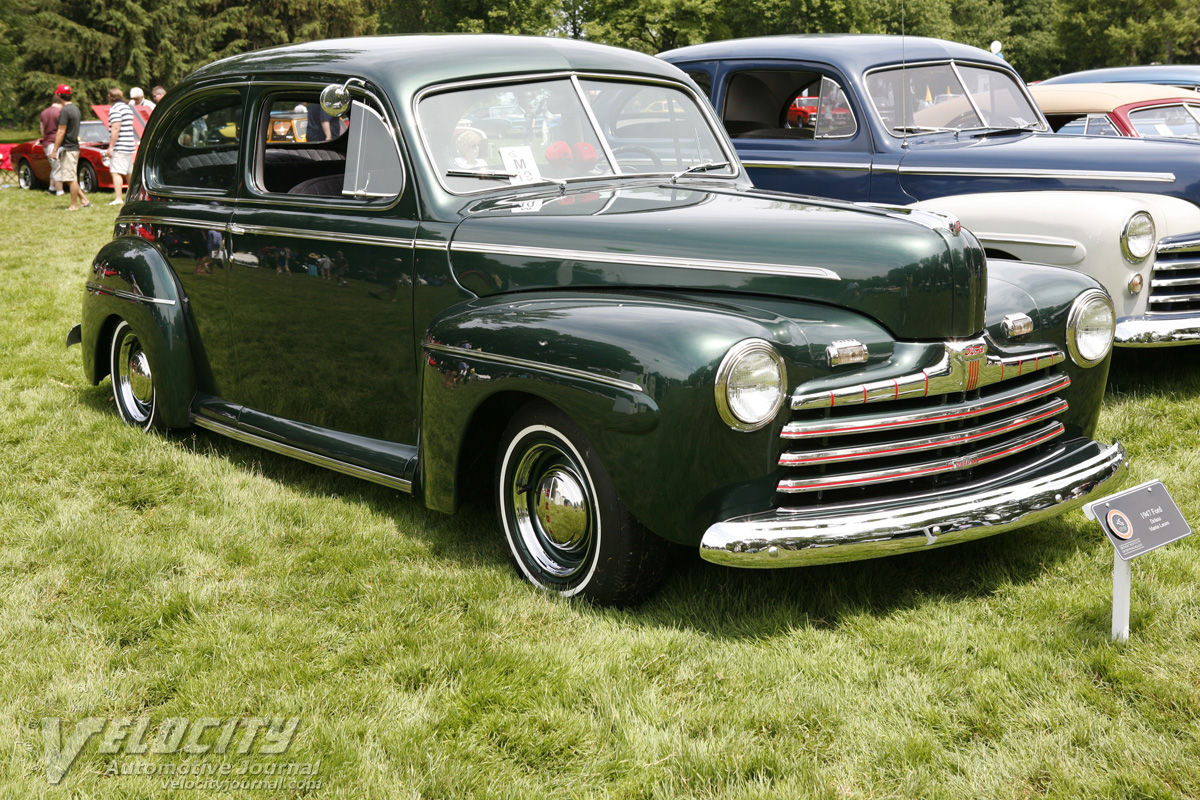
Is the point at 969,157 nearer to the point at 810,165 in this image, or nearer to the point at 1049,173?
the point at 1049,173

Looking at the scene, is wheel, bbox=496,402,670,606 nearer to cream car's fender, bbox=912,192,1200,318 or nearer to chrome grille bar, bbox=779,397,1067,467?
chrome grille bar, bbox=779,397,1067,467

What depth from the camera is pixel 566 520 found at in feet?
11.6


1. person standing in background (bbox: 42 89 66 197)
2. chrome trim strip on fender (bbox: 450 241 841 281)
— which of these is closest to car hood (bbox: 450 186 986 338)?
chrome trim strip on fender (bbox: 450 241 841 281)

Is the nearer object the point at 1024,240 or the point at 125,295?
the point at 125,295

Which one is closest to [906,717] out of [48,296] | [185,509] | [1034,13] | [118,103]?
[185,509]

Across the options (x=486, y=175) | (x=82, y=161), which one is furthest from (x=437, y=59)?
(x=82, y=161)

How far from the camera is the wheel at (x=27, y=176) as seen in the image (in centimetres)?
1897

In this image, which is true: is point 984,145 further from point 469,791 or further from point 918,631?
point 469,791

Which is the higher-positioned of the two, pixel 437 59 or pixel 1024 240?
pixel 437 59

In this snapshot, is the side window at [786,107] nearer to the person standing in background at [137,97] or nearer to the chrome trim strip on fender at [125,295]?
the chrome trim strip on fender at [125,295]

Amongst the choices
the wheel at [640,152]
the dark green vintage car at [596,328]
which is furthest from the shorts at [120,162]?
the wheel at [640,152]

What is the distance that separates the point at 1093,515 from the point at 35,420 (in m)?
5.23

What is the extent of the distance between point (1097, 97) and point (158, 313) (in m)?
7.42

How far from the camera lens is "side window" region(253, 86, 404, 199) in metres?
4.18
